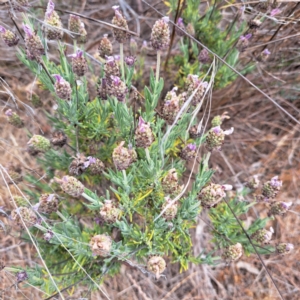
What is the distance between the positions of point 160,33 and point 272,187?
2.48 feet

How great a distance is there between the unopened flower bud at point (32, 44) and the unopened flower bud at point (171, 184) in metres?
0.64

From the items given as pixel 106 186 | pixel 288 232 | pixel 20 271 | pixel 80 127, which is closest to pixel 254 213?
pixel 288 232

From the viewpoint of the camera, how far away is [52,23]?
4.48 ft

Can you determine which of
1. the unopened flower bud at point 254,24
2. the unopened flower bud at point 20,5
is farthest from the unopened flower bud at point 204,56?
the unopened flower bud at point 20,5

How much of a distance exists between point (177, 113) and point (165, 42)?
10.4 inches

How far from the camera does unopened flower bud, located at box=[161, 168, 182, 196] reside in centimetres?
132

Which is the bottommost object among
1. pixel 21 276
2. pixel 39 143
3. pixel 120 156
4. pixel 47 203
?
pixel 21 276

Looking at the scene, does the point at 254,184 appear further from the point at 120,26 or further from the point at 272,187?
the point at 120,26

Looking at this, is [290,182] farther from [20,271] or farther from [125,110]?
[20,271]

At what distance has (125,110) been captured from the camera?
1.41 m

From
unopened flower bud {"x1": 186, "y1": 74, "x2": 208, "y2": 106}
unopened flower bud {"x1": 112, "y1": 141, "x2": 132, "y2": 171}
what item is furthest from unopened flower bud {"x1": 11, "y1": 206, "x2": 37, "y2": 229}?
unopened flower bud {"x1": 186, "y1": 74, "x2": 208, "y2": 106}

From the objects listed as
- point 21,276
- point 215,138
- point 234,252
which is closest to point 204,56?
point 215,138

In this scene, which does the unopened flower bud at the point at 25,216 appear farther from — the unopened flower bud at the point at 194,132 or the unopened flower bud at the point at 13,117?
the unopened flower bud at the point at 194,132

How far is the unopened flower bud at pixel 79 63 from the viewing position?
1363 millimetres
